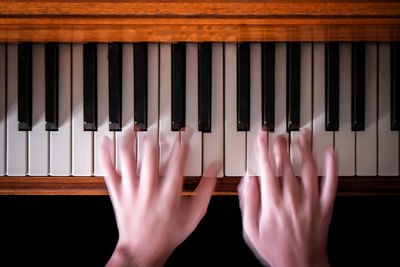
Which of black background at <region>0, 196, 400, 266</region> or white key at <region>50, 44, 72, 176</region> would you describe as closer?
white key at <region>50, 44, 72, 176</region>

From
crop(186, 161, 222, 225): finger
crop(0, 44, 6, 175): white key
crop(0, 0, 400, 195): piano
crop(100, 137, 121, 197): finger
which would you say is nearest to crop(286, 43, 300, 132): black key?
crop(0, 0, 400, 195): piano

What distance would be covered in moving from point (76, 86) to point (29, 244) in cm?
51

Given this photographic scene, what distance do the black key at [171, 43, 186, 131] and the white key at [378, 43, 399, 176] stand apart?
48 centimetres

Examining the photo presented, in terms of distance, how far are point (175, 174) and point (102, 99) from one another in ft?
0.85

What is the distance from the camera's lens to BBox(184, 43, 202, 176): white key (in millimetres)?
1151

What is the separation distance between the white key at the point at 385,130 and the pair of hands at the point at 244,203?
14 centimetres

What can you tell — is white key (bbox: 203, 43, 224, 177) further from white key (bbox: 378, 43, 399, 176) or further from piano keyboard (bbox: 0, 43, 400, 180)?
white key (bbox: 378, 43, 399, 176)

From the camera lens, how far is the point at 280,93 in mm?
1157

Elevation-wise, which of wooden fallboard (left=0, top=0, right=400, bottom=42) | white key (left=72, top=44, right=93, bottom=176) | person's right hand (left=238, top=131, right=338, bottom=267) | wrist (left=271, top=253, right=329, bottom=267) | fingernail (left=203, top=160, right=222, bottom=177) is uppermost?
wooden fallboard (left=0, top=0, right=400, bottom=42)

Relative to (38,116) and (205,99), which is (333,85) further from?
(38,116)

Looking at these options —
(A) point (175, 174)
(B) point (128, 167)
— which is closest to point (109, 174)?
(B) point (128, 167)

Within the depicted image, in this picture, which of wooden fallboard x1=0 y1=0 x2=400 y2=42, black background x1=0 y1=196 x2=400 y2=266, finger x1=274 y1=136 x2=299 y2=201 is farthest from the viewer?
black background x1=0 y1=196 x2=400 y2=266

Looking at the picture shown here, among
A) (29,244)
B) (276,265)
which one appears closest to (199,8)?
(276,265)

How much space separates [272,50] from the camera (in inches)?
45.1
